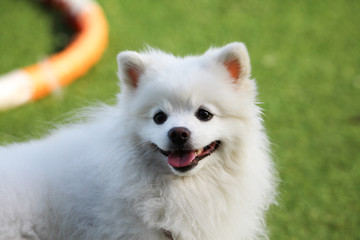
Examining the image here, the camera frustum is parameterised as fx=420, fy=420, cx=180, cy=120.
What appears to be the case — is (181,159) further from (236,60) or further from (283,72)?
(283,72)

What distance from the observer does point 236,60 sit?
2.65 m

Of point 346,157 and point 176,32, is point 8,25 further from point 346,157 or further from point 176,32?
Answer: point 346,157

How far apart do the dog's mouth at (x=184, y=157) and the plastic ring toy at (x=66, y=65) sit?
3310 millimetres

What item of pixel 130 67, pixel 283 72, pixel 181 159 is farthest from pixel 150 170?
pixel 283 72

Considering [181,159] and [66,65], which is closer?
[181,159]

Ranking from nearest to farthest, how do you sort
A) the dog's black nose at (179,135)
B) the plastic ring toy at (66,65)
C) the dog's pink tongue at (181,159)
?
the dog's black nose at (179,135) < the dog's pink tongue at (181,159) < the plastic ring toy at (66,65)

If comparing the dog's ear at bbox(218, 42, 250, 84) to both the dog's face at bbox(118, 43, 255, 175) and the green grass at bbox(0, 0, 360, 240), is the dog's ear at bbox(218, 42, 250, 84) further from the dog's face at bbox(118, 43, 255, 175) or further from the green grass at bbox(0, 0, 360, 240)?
the green grass at bbox(0, 0, 360, 240)

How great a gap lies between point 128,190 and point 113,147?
0.29m

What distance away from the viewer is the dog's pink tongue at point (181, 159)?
254cm

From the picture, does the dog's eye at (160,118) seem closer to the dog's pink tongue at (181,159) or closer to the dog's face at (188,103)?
the dog's face at (188,103)

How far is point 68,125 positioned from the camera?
3184 millimetres


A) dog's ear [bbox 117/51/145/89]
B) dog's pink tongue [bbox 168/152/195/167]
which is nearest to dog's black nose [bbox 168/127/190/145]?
dog's pink tongue [bbox 168/152/195/167]

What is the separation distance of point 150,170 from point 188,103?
0.49 metres

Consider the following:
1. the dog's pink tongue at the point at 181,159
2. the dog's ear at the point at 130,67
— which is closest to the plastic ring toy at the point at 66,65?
the dog's ear at the point at 130,67
